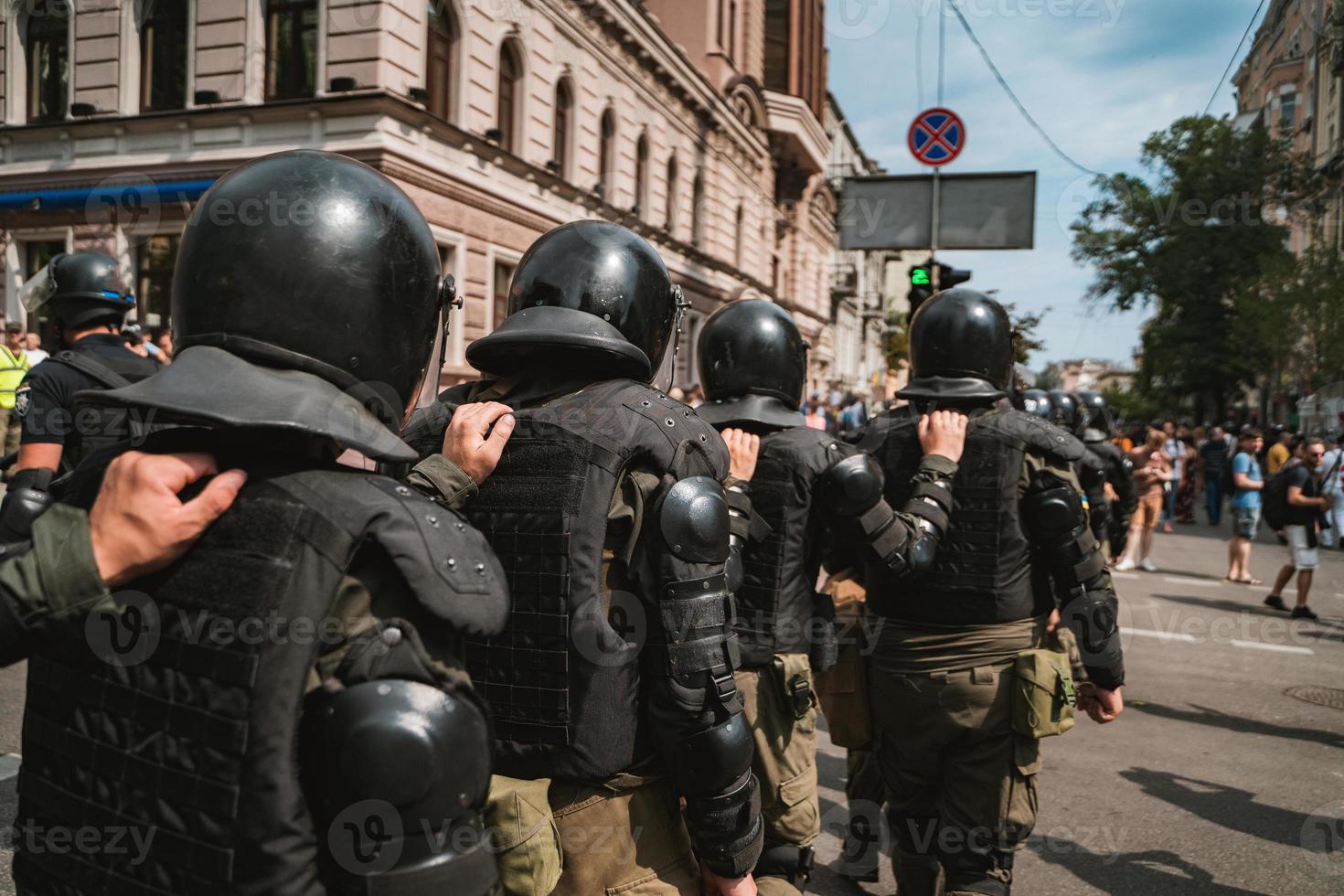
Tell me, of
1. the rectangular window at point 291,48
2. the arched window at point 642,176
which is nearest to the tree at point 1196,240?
the arched window at point 642,176

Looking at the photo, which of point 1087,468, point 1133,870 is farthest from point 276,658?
point 1133,870

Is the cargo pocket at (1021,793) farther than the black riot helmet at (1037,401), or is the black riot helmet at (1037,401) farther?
the black riot helmet at (1037,401)

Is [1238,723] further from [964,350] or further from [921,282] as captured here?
[921,282]

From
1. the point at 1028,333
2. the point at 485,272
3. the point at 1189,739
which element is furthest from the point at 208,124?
the point at 1189,739

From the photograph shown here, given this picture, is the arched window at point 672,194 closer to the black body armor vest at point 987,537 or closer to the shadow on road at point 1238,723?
the shadow on road at point 1238,723

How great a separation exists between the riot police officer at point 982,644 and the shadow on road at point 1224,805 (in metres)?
1.81

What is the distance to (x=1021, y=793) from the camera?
123 inches

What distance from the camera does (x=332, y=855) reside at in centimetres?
121

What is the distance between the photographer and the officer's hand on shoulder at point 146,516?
1.22m

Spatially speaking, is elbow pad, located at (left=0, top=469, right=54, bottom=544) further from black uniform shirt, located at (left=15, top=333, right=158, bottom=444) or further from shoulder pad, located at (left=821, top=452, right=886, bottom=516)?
shoulder pad, located at (left=821, top=452, right=886, bottom=516)

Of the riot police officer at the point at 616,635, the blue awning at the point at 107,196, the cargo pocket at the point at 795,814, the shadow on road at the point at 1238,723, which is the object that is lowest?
the shadow on road at the point at 1238,723

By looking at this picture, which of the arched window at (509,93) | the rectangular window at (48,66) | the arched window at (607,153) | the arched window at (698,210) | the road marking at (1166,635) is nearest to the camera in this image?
the road marking at (1166,635)

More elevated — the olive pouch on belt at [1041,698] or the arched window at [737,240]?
the arched window at [737,240]

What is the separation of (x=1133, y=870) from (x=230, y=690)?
403 centimetres
